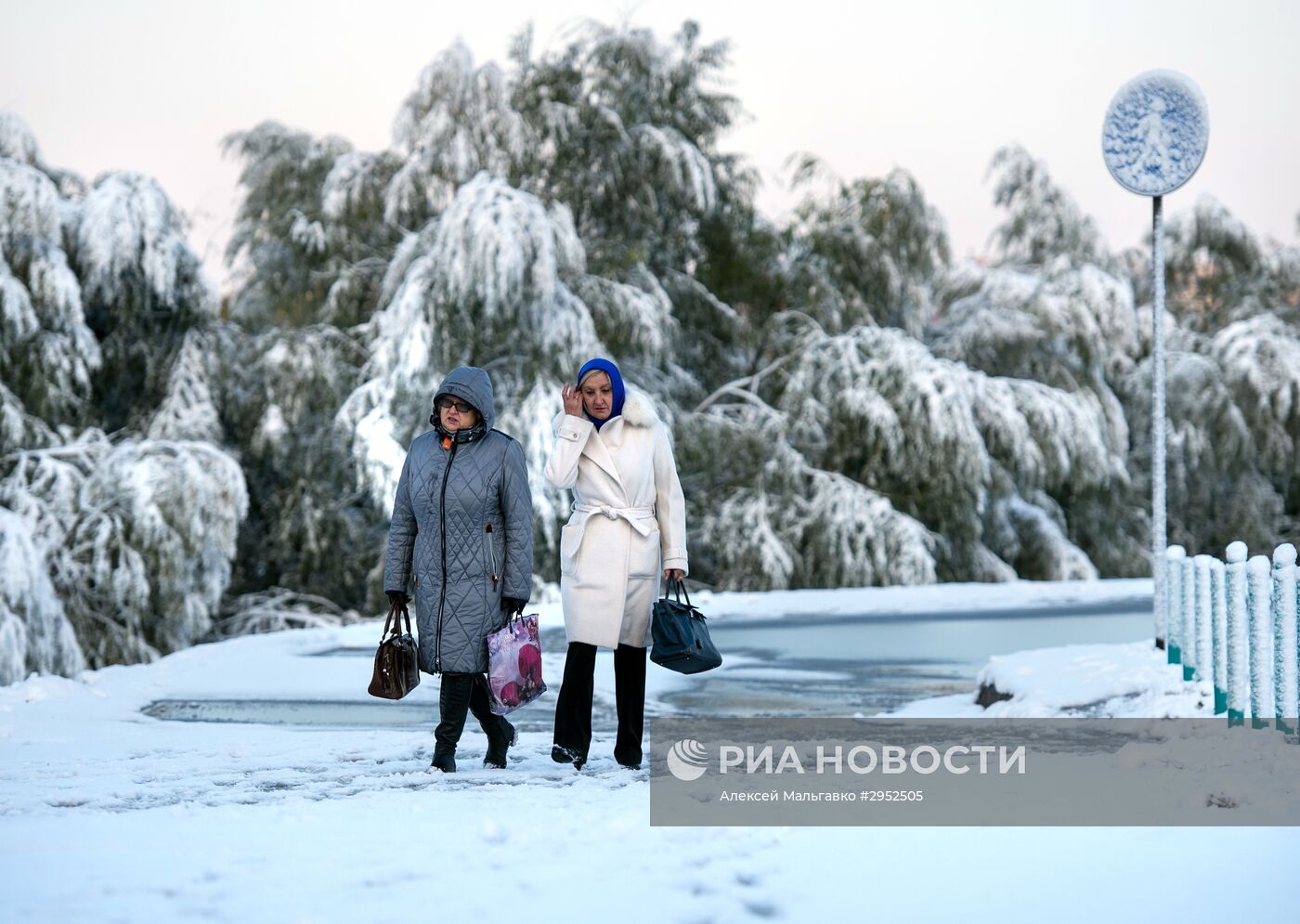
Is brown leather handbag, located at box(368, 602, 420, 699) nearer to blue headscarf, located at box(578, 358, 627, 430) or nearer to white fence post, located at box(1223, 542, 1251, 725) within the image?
blue headscarf, located at box(578, 358, 627, 430)

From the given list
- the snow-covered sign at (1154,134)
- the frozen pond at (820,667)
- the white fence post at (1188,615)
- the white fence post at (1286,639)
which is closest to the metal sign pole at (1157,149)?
the snow-covered sign at (1154,134)

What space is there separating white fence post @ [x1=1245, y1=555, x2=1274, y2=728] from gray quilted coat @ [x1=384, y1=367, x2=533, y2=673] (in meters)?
2.57

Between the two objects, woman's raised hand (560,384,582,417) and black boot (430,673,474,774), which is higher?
woman's raised hand (560,384,582,417)

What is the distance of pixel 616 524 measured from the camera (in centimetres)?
464

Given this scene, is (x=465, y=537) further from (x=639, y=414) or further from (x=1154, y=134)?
(x=1154, y=134)

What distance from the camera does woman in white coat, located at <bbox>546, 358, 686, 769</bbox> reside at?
4594 mm

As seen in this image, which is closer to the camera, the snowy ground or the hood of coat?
the snowy ground

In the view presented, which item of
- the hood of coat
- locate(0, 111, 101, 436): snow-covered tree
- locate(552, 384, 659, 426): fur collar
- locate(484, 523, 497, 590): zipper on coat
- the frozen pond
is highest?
locate(0, 111, 101, 436): snow-covered tree

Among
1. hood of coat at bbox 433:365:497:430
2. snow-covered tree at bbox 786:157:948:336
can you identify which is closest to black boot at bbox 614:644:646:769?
hood of coat at bbox 433:365:497:430

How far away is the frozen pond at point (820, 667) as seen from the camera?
6879 mm

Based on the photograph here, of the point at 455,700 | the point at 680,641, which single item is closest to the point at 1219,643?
the point at 680,641

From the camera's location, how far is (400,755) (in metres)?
5.07

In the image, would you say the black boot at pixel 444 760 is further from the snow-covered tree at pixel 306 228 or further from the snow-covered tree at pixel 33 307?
the snow-covered tree at pixel 306 228

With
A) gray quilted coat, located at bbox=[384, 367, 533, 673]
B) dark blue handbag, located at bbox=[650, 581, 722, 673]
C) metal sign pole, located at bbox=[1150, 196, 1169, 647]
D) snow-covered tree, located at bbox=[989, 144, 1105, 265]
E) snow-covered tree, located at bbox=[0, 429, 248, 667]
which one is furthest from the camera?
snow-covered tree, located at bbox=[989, 144, 1105, 265]
